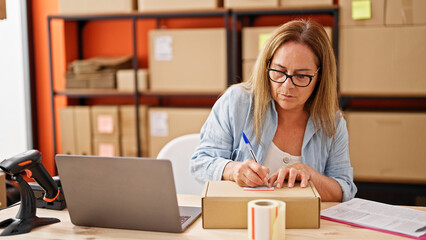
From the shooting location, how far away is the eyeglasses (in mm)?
1671

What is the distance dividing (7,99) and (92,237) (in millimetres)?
2802

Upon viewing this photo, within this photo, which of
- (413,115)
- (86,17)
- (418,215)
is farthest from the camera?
(86,17)

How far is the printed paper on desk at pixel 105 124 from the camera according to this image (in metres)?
3.42

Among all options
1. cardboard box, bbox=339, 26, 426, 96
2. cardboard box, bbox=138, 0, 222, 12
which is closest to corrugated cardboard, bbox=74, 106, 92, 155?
cardboard box, bbox=138, 0, 222, 12

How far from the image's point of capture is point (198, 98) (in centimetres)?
379

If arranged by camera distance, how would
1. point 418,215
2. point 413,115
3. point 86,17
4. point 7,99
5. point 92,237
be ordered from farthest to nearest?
point 7,99 < point 86,17 < point 413,115 < point 418,215 < point 92,237

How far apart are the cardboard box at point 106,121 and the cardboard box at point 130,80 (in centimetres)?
16

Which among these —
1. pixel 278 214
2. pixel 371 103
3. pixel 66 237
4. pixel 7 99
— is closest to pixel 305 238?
pixel 278 214

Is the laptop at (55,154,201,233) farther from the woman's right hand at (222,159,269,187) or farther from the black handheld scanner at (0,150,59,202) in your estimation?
the woman's right hand at (222,159,269,187)

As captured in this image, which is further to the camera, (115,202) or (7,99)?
(7,99)

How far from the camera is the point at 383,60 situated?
9.59 ft

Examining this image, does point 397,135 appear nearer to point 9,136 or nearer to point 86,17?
point 86,17

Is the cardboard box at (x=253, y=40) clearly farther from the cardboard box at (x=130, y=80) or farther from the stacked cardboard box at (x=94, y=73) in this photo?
the stacked cardboard box at (x=94, y=73)

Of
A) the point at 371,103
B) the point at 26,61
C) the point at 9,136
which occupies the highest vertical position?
the point at 26,61
